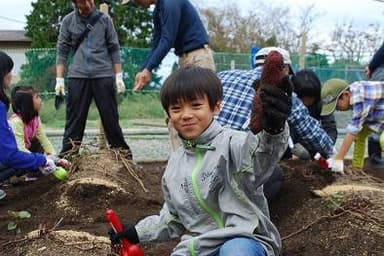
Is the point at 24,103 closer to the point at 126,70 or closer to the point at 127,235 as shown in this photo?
the point at 127,235

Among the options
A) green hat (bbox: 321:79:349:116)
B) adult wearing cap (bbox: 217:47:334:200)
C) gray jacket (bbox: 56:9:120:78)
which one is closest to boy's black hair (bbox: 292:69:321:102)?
green hat (bbox: 321:79:349:116)

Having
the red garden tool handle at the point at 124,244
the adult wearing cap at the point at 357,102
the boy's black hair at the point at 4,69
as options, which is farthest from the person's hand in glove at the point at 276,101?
the boy's black hair at the point at 4,69

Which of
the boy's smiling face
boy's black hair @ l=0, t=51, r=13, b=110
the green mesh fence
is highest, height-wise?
the boy's smiling face

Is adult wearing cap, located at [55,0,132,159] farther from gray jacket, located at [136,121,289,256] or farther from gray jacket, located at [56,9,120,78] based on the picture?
gray jacket, located at [136,121,289,256]

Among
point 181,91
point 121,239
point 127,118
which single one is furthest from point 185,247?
point 127,118

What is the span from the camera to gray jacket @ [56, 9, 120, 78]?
5.28 metres

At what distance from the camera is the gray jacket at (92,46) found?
5277mm

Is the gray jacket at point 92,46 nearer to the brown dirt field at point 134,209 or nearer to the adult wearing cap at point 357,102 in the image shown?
the brown dirt field at point 134,209

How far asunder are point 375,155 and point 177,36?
2578mm

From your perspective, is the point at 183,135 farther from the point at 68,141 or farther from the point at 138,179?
the point at 68,141

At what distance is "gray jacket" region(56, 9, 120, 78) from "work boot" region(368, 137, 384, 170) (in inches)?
102

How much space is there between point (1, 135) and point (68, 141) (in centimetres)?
160

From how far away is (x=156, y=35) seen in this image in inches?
173

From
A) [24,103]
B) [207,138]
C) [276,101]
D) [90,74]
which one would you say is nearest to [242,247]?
[207,138]
